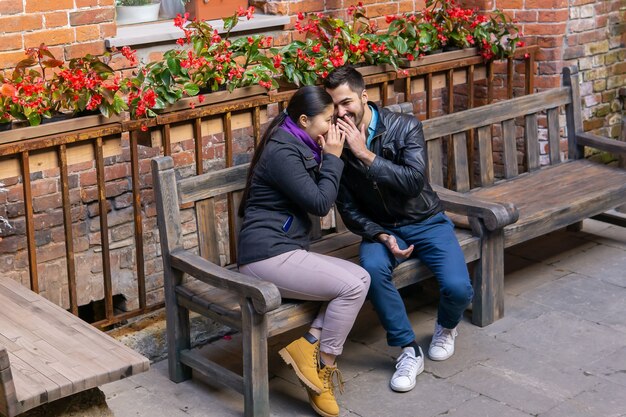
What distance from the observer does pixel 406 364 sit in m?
4.32

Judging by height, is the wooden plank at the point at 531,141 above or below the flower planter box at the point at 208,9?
below

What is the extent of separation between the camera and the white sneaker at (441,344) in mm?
4551

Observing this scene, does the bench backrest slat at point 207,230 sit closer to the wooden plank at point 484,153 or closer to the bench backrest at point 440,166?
the bench backrest at point 440,166

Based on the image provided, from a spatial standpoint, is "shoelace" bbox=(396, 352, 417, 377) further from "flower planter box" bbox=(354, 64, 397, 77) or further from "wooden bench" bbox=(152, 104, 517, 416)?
"flower planter box" bbox=(354, 64, 397, 77)

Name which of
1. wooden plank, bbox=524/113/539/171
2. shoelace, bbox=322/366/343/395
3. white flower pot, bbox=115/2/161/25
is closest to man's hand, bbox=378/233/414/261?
shoelace, bbox=322/366/343/395

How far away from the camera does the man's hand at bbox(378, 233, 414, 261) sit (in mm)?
4406

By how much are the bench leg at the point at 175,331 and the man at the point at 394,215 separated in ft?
2.58

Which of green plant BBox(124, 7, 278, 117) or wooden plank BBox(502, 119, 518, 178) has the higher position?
green plant BBox(124, 7, 278, 117)

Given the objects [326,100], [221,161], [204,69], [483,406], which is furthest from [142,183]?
[483,406]

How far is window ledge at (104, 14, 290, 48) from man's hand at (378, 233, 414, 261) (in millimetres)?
1807

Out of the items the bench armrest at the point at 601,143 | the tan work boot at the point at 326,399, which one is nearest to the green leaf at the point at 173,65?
the tan work boot at the point at 326,399

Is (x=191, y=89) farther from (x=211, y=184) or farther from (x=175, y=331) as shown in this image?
(x=175, y=331)

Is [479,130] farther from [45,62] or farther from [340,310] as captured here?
[45,62]

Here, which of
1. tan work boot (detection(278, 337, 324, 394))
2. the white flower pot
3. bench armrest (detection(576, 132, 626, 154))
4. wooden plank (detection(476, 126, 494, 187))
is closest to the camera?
tan work boot (detection(278, 337, 324, 394))
